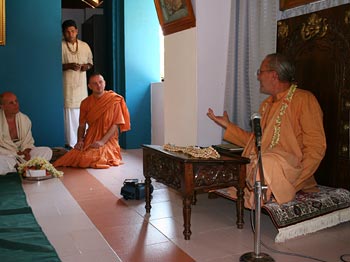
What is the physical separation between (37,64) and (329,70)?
5520 mm

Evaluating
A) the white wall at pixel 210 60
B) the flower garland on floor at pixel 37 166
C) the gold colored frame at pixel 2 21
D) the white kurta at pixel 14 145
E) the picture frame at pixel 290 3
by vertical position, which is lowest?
the flower garland on floor at pixel 37 166

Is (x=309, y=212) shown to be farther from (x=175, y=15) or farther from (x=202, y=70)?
(x=175, y=15)

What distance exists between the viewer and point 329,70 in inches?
154

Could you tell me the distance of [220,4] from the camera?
481cm

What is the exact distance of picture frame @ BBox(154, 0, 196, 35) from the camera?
15.5 feet

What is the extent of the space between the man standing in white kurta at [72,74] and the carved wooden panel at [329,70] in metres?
5.03

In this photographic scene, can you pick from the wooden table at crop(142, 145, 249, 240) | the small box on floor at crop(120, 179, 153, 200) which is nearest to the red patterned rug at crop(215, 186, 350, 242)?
the wooden table at crop(142, 145, 249, 240)

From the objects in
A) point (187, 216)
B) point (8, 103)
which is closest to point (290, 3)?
point (187, 216)

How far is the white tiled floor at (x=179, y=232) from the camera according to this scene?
307cm

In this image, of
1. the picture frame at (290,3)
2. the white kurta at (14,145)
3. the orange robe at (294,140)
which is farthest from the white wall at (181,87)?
the white kurta at (14,145)

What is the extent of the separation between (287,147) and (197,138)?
1.35 metres

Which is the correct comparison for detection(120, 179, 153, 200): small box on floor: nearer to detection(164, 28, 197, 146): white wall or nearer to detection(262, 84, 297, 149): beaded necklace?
detection(164, 28, 197, 146): white wall

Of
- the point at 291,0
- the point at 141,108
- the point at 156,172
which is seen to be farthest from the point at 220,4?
the point at 141,108

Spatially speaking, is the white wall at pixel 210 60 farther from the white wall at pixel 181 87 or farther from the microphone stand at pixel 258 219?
the microphone stand at pixel 258 219
